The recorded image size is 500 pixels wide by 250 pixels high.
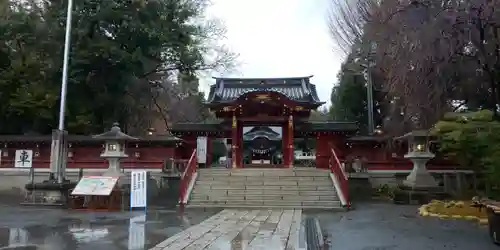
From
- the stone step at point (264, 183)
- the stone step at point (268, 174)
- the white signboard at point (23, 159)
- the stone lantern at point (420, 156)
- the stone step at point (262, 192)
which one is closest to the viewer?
the stone lantern at point (420, 156)

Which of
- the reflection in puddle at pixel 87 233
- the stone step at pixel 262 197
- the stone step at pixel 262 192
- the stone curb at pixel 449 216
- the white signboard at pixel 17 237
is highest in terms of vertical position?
the stone step at pixel 262 192

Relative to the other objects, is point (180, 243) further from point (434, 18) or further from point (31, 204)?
point (31, 204)

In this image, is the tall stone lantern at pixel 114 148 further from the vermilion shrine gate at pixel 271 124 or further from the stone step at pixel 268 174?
the vermilion shrine gate at pixel 271 124

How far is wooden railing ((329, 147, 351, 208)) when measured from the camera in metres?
16.8

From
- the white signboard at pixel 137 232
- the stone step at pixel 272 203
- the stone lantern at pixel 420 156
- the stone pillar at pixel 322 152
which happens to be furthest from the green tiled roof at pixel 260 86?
the white signboard at pixel 137 232

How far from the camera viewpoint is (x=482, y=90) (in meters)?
18.6

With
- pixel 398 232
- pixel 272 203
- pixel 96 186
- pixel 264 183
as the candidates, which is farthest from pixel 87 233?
pixel 264 183

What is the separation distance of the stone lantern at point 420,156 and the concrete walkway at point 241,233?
21.0 ft

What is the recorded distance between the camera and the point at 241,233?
33.8 ft

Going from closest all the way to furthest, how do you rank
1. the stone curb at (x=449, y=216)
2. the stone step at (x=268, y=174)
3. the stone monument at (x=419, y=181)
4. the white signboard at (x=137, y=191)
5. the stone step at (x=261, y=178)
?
the stone curb at (x=449, y=216), the white signboard at (x=137, y=191), the stone monument at (x=419, y=181), the stone step at (x=261, y=178), the stone step at (x=268, y=174)

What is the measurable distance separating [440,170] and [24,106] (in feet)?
69.8

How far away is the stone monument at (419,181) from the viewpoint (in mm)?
17297

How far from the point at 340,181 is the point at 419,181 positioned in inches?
129

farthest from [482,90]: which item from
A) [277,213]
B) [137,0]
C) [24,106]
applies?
[24,106]
